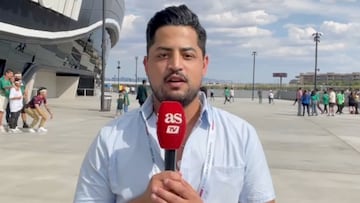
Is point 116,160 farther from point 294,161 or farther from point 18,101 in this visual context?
point 18,101

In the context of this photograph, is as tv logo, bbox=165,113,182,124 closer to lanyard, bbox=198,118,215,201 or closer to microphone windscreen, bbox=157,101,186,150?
microphone windscreen, bbox=157,101,186,150

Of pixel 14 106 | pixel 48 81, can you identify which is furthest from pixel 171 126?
pixel 48 81

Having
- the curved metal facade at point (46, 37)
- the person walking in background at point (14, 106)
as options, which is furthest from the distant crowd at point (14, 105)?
the curved metal facade at point (46, 37)

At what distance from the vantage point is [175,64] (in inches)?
75.4

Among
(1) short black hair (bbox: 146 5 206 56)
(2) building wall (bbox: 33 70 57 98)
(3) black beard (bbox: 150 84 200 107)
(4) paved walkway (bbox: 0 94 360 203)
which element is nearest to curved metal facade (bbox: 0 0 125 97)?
(2) building wall (bbox: 33 70 57 98)

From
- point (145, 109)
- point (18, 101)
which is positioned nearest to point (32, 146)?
point (18, 101)

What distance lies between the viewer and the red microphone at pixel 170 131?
67.8 inches

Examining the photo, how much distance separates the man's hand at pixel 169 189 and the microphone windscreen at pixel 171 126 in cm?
12

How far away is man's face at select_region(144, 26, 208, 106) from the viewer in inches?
75.6

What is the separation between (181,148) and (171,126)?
237 mm

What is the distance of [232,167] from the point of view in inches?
77.5

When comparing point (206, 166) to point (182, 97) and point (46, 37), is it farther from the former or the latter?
point (46, 37)

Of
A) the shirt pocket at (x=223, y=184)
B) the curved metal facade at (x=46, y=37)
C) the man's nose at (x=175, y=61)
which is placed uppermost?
the curved metal facade at (x=46, y=37)

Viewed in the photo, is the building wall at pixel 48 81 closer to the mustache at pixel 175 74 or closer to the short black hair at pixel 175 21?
the short black hair at pixel 175 21
